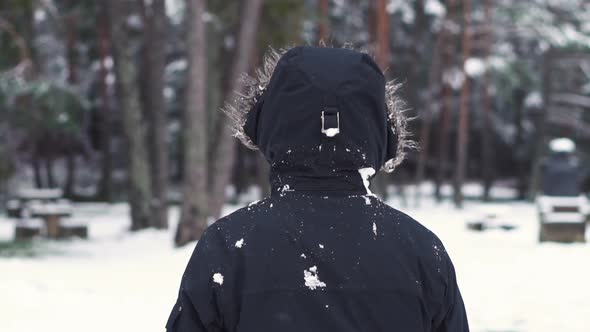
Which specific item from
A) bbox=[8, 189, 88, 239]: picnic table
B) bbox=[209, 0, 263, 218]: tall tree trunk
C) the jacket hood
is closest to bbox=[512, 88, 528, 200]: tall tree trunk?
bbox=[8, 189, 88, 239]: picnic table

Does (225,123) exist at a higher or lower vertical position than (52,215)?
higher

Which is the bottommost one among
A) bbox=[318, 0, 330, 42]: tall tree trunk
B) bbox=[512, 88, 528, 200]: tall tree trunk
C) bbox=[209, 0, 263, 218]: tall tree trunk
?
bbox=[512, 88, 528, 200]: tall tree trunk

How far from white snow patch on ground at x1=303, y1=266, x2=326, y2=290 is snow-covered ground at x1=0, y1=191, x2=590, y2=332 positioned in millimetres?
5817

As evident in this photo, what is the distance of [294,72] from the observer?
82.4 inches

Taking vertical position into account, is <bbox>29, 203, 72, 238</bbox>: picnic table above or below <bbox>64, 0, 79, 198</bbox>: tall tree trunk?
below

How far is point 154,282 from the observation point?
1048 cm

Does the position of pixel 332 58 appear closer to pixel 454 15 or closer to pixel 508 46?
pixel 454 15

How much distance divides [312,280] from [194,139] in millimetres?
11969

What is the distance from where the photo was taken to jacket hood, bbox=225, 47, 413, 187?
2.06m

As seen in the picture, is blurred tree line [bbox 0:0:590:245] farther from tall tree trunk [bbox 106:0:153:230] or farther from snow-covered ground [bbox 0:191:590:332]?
snow-covered ground [bbox 0:191:590:332]

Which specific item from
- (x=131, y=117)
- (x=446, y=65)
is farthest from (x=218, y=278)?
(x=446, y=65)

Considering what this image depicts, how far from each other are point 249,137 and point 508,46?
111 ft

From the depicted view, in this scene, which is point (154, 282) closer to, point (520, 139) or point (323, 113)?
point (323, 113)

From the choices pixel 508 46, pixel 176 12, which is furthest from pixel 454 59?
pixel 176 12
